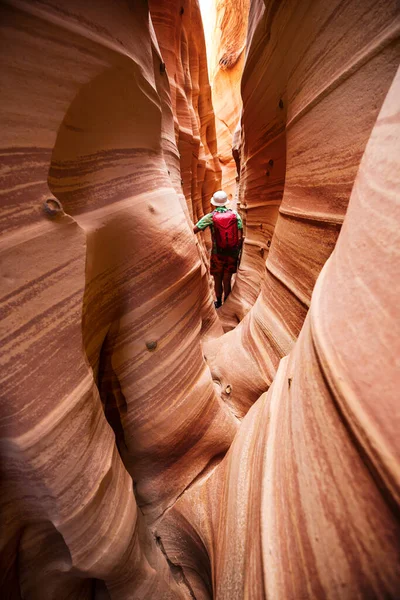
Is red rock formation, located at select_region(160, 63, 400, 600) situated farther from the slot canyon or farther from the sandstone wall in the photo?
the sandstone wall

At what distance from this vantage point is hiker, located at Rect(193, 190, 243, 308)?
243 cm

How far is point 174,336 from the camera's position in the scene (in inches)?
43.2

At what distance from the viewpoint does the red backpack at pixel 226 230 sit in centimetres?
242

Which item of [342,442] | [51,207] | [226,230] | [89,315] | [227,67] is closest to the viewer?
[342,442]

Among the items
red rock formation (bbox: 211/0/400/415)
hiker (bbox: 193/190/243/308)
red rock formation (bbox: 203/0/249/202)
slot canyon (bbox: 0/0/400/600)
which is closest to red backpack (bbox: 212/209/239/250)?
hiker (bbox: 193/190/243/308)

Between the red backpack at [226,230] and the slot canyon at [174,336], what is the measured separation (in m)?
1.09

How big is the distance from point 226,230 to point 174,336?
168 centimetres

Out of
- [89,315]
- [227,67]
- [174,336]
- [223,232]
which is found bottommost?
[174,336]

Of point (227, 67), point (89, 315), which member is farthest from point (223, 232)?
point (227, 67)

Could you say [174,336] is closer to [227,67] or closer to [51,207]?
[51,207]

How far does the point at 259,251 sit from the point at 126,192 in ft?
5.23

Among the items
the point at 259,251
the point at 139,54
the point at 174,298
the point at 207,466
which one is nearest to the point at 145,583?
the point at 207,466

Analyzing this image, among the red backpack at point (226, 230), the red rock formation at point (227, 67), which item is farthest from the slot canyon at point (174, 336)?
the red rock formation at point (227, 67)

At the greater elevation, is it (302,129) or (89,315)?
(302,129)
